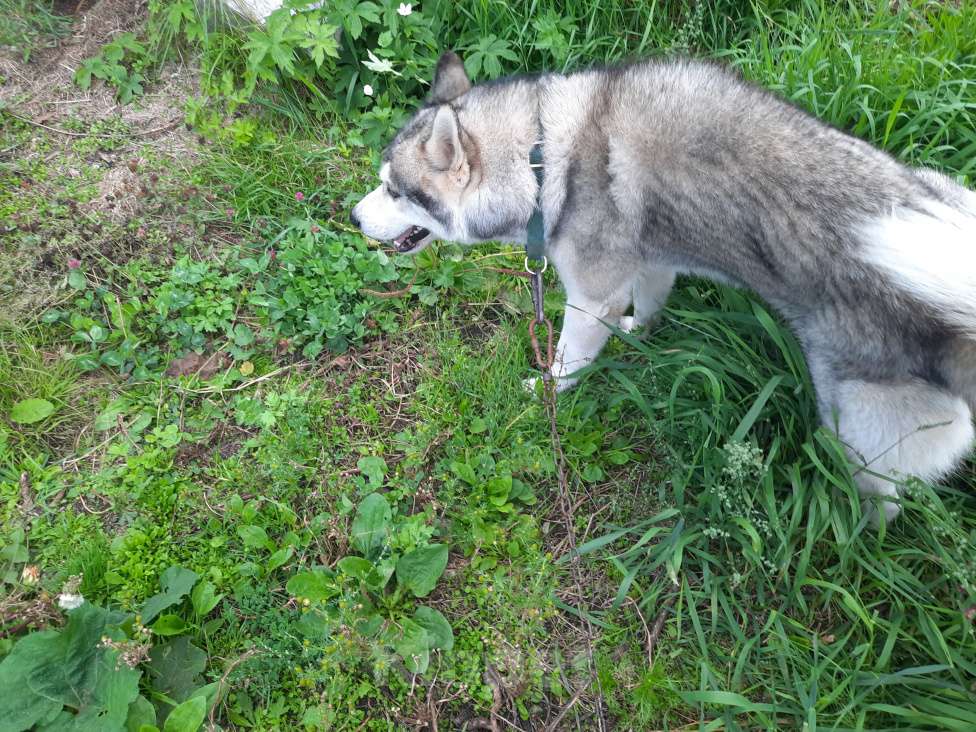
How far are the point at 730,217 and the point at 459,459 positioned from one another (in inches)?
55.1

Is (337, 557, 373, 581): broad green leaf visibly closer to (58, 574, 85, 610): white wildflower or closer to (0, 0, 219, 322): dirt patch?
(58, 574, 85, 610): white wildflower

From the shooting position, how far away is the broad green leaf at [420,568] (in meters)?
2.27

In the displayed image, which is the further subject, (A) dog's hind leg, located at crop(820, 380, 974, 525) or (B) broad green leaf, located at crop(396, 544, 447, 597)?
(B) broad green leaf, located at crop(396, 544, 447, 597)

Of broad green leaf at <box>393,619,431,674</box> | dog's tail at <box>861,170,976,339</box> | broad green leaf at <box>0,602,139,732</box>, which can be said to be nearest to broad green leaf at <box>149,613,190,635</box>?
broad green leaf at <box>0,602,139,732</box>

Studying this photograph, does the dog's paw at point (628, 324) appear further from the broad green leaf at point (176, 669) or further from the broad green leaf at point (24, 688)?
the broad green leaf at point (24, 688)

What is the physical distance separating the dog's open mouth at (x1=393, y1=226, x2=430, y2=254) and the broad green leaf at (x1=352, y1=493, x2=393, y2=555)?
3.56ft

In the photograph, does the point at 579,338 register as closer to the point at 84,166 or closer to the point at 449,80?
the point at 449,80

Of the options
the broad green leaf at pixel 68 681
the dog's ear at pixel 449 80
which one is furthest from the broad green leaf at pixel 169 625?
the dog's ear at pixel 449 80

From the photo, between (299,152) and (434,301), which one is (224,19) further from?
(434,301)

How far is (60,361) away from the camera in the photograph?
9.27 ft

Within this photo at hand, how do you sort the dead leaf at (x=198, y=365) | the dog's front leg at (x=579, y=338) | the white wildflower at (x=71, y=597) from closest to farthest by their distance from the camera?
the white wildflower at (x=71, y=597)
the dog's front leg at (x=579, y=338)
the dead leaf at (x=198, y=365)

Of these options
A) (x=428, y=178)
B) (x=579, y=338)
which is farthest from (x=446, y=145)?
(x=579, y=338)

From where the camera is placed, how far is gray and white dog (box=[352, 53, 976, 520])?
6.20 feet

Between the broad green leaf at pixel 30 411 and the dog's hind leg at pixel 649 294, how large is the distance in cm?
254
